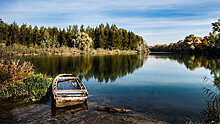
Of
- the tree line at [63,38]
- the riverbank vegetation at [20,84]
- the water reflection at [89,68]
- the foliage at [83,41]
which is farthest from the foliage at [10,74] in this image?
the foliage at [83,41]

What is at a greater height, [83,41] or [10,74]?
[83,41]

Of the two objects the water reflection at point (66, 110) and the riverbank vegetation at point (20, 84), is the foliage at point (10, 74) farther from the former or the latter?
the water reflection at point (66, 110)

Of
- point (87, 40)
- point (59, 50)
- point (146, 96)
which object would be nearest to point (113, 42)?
point (87, 40)

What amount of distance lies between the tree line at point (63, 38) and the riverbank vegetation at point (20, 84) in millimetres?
58235

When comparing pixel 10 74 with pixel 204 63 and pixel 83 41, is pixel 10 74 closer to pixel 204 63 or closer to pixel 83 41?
pixel 204 63

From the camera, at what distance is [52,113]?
30.7 ft

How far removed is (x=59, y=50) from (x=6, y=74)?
57305mm

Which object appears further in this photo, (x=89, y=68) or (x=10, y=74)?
(x=89, y=68)

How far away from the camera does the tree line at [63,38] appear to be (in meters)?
69.1

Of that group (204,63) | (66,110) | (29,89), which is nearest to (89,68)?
(29,89)

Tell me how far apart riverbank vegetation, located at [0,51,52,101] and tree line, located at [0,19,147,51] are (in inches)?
2293

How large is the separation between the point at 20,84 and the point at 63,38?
74736 mm

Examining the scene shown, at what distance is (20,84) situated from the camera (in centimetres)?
1162

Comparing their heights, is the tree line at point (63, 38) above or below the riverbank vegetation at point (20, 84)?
above
